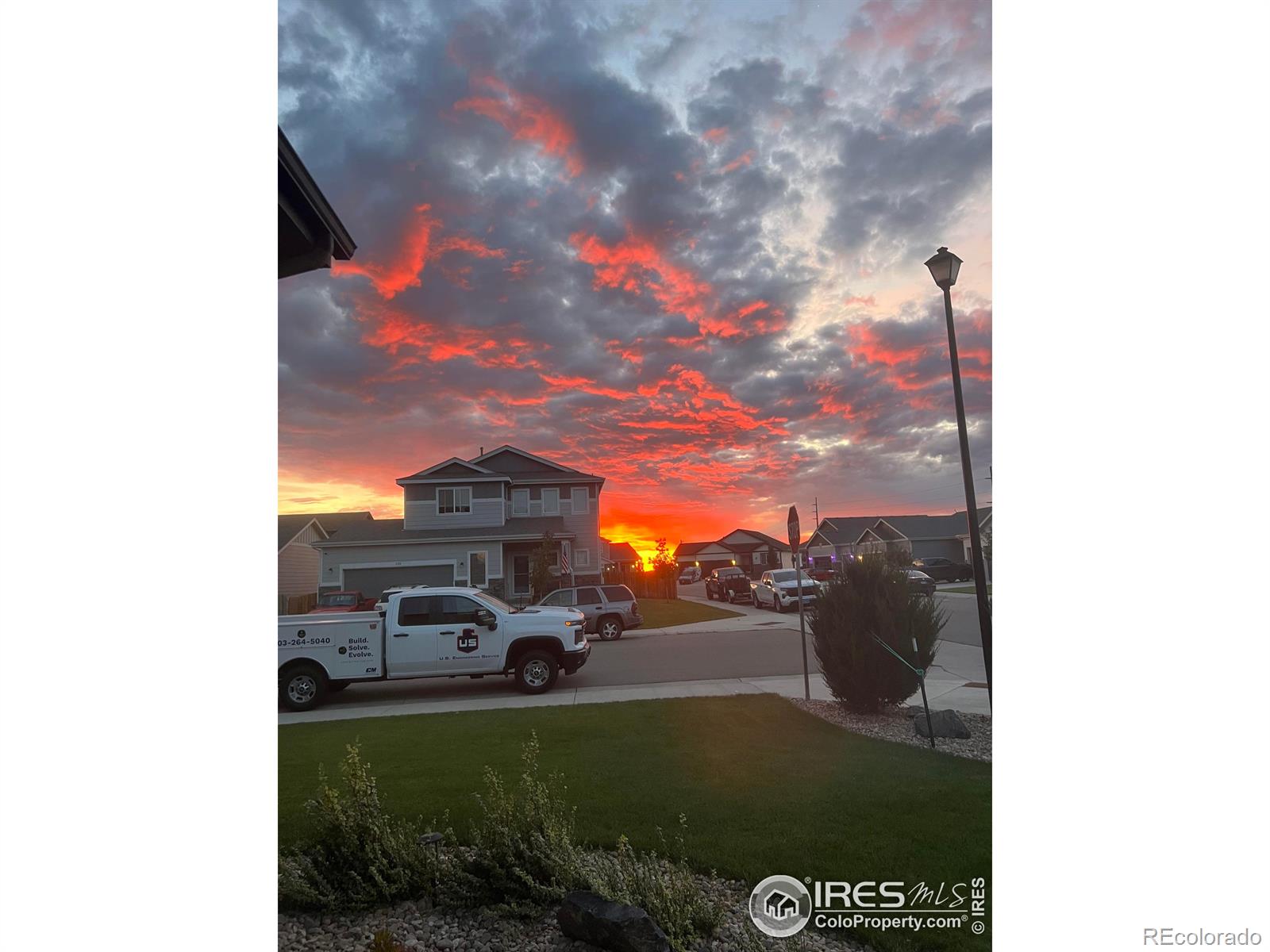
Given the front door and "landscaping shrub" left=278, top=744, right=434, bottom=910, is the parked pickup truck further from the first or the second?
"landscaping shrub" left=278, top=744, right=434, bottom=910

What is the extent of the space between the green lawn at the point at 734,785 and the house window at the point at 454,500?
1.54 metres

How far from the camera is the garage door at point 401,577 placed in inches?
158

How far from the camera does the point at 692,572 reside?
13.7 feet

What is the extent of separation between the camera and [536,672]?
5.48 metres

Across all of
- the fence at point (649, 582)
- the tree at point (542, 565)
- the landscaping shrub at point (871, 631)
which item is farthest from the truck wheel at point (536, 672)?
the landscaping shrub at point (871, 631)

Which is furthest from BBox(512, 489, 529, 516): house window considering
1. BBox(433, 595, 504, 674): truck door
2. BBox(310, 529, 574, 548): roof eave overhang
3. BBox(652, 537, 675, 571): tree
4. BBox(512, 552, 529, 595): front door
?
BBox(433, 595, 504, 674): truck door

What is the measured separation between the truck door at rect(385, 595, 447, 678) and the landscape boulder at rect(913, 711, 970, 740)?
308 cm

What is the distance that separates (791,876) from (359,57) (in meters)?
4.83

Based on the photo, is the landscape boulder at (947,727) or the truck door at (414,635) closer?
the landscape boulder at (947,727)

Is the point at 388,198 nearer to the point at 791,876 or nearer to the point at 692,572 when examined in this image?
the point at 692,572

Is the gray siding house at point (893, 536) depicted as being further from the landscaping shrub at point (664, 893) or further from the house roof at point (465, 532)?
the landscaping shrub at point (664, 893)

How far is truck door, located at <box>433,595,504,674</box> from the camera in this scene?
15.4 ft

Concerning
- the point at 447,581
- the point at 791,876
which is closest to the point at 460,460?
the point at 447,581

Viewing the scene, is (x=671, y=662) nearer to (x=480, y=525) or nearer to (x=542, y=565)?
(x=542, y=565)
